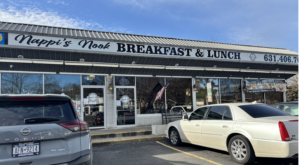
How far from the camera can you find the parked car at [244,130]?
4.86m

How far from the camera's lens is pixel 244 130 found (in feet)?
18.0

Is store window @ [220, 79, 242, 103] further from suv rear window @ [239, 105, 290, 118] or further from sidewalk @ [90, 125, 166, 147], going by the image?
suv rear window @ [239, 105, 290, 118]

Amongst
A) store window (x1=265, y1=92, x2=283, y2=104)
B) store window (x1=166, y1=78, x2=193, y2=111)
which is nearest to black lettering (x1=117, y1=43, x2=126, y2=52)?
store window (x1=166, y1=78, x2=193, y2=111)

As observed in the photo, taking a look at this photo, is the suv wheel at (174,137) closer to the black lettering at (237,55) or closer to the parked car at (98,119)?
the parked car at (98,119)

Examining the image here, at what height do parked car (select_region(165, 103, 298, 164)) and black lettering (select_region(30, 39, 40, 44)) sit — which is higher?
black lettering (select_region(30, 39, 40, 44))

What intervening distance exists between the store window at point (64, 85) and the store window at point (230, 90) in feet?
30.1

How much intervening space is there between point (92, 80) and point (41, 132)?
8279 millimetres

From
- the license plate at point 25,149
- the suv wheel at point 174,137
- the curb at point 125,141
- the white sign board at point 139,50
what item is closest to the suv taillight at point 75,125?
the license plate at point 25,149

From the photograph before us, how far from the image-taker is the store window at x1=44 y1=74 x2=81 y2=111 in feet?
34.6

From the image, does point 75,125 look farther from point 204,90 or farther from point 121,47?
point 204,90

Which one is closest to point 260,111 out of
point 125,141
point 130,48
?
point 125,141

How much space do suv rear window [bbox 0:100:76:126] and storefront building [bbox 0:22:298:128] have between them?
599cm

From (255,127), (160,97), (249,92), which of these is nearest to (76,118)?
(255,127)

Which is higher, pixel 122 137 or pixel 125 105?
pixel 125 105
